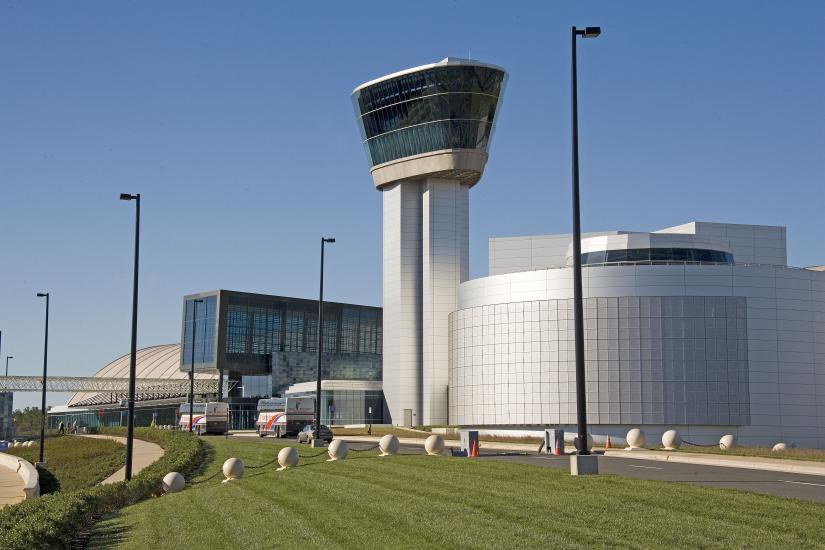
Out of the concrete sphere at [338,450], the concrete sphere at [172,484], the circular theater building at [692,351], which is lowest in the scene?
the concrete sphere at [172,484]

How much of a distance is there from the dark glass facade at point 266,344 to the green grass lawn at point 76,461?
54.8 metres

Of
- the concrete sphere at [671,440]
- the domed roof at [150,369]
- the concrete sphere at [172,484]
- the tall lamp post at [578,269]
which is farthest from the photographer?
the domed roof at [150,369]

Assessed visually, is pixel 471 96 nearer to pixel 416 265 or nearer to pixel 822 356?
pixel 416 265

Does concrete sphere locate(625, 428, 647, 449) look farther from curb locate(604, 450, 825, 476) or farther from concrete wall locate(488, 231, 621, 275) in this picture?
concrete wall locate(488, 231, 621, 275)

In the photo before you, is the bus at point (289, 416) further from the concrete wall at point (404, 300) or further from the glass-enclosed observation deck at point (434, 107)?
the glass-enclosed observation deck at point (434, 107)

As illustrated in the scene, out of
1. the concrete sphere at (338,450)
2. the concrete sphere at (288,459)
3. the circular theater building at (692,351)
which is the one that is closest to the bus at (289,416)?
the circular theater building at (692,351)

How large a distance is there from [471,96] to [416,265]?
19.9m

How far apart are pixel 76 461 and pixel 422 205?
53.3 m

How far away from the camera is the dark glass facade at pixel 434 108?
102 metres

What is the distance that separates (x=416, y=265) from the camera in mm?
111250

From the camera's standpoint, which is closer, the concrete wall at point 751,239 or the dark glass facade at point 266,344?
the concrete wall at point 751,239

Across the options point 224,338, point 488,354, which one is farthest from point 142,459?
point 224,338

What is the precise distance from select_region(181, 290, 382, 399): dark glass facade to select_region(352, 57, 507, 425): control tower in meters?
37.7

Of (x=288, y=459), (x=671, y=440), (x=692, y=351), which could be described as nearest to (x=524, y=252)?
(x=692, y=351)
